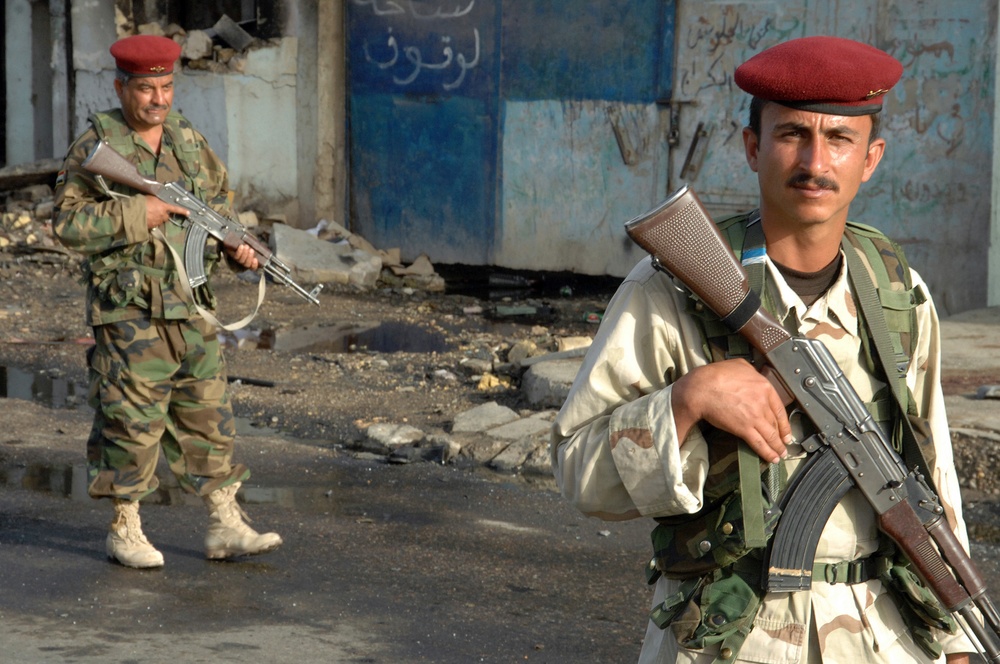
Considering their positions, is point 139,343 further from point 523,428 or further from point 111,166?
point 523,428

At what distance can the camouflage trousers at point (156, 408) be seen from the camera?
433 cm

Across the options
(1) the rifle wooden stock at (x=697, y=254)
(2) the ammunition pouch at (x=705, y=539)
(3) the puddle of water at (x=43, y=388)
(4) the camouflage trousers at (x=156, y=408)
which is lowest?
(3) the puddle of water at (x=43, y=388)

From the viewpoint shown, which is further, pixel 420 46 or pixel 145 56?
pixel 420 46

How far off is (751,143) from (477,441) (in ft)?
13.5

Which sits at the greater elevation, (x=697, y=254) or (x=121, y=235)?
(x=697, y=254)

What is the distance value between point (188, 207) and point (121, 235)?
0.94 feet

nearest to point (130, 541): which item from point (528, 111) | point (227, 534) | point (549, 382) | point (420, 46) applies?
point (227, 534)

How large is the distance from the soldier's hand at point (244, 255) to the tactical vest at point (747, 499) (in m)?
2.93

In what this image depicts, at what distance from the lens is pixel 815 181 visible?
1.88m

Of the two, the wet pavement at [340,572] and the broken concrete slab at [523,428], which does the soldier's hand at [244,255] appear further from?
the broken concrete slab at [523,428]

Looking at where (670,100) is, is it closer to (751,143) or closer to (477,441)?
(477,441)

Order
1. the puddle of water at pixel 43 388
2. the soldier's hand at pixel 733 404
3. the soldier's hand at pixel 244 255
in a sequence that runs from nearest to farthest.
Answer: the soldier's hand at pixel 733 404
the soldier's hand at pixel 244 255
the puddle of water at pixel 43 388

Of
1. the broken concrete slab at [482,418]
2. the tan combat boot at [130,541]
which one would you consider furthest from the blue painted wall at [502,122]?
the tan combat boot at [130,541]

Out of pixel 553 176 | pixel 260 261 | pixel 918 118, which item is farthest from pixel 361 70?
pixel 260 261
